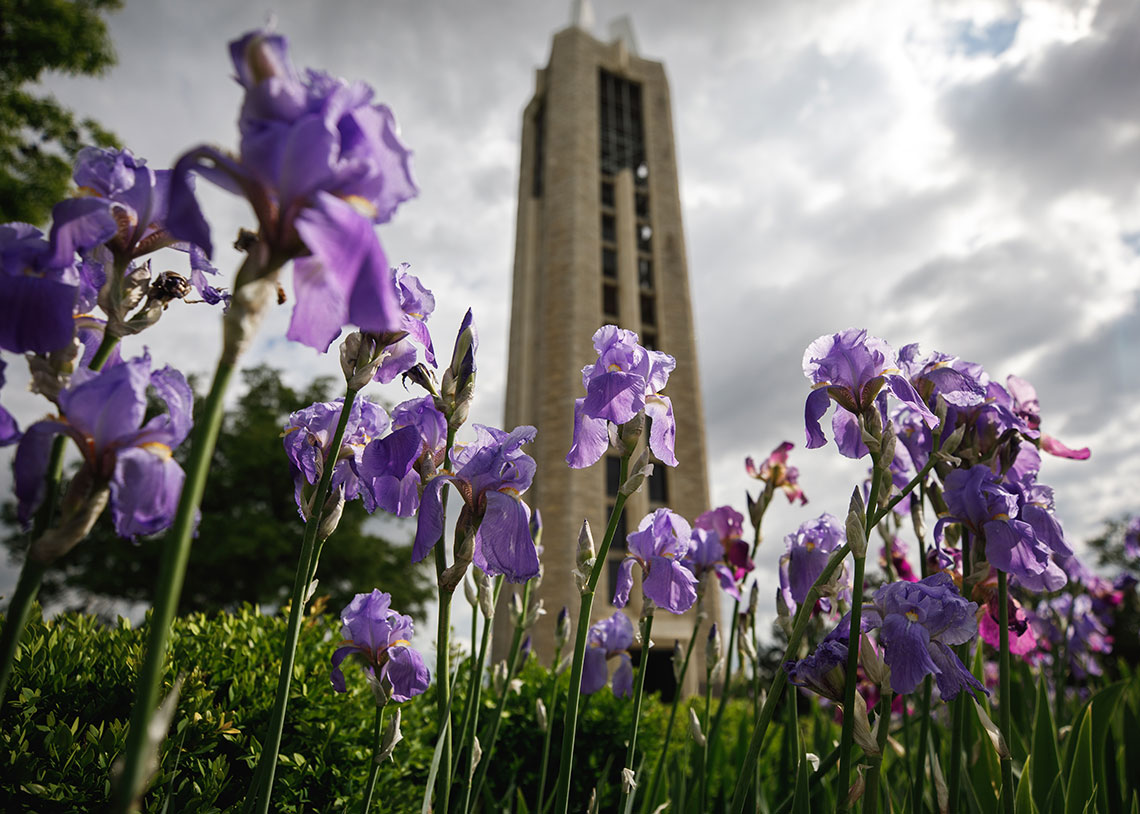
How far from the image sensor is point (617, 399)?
1.39 m

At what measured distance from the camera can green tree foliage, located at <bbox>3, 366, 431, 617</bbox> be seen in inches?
616

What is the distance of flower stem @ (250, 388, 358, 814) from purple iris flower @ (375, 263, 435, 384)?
0.43ft

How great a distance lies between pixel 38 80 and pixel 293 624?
46.6 feet

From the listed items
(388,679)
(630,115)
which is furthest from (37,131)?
(630,115)

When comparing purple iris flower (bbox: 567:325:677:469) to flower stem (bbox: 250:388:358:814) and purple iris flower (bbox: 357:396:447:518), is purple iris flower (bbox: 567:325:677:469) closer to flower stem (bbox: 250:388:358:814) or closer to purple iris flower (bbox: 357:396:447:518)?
purple iris flower (bbox: 357:396:447:518)

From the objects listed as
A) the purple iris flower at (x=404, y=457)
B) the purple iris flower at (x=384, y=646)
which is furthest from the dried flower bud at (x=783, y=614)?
the purple iris flower at (x=404, y=457)

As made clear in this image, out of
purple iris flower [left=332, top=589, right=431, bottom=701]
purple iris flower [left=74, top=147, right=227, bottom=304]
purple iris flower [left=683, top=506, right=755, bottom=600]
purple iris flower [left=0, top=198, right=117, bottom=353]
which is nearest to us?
purple iris flower [left=0, top=198, right=117, bottom=353]

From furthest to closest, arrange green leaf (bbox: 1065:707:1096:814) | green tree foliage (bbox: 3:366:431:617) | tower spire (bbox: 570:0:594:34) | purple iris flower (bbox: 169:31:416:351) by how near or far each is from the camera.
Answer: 1. tower spire (bbox: 570:0:594:34)
2. green tree foliage (bbox: 3:366:431:617)
3. green leaf (bbox: 1065:707:1096:814)
4. purple iris flower (bbox: 169:31:416:351)

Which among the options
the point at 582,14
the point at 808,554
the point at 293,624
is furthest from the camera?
the point at 582,14

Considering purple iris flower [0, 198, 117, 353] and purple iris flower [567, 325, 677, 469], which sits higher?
purple iris flower [567, 325, 677, 469]

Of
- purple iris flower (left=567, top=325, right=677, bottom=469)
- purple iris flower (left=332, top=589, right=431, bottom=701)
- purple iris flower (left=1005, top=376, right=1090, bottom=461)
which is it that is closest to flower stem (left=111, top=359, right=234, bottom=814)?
purple iris flower (left=567, top=325, right=677, bottom=469)

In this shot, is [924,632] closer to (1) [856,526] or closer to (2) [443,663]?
(1) [856,526]

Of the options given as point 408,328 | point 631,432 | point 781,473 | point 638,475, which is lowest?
point 638,475

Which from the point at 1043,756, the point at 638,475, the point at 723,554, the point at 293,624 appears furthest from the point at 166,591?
the point at 1043,756
